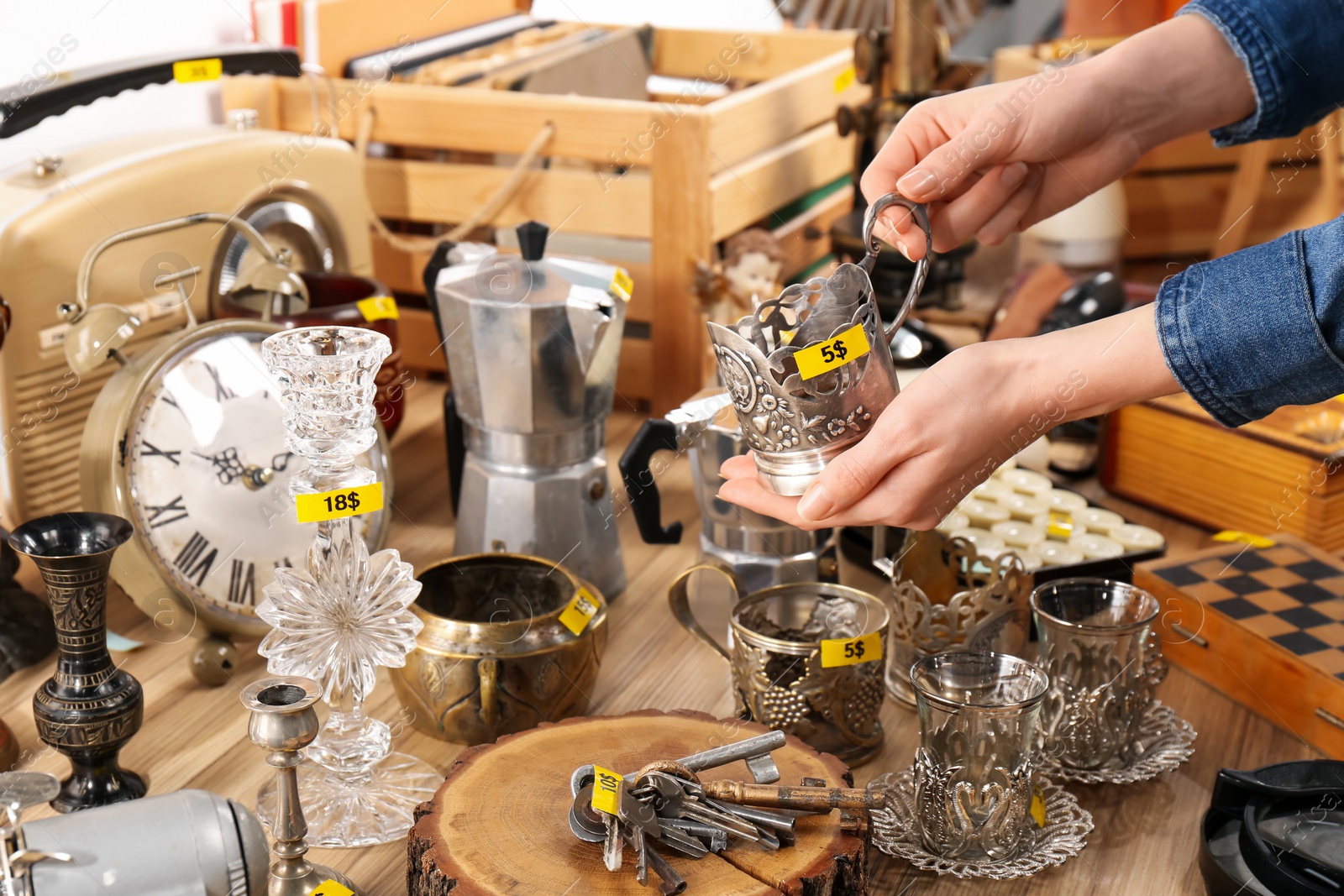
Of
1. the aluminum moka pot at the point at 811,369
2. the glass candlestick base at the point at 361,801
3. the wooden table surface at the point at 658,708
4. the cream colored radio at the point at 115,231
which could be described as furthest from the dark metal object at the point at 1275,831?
the cream colored radio at the point at 115,231

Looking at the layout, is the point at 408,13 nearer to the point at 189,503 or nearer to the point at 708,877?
the point at 189,503

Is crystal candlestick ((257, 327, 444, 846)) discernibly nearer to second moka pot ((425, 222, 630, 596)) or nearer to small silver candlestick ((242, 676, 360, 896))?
small silver candlestick ((242, 676, 360, 896))

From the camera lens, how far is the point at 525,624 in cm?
109

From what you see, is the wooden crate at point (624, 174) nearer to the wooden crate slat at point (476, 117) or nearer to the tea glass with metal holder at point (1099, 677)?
the wooden crate slat at point (476, 117)

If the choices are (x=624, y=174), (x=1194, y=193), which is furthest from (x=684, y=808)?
(x=1194, y=193)

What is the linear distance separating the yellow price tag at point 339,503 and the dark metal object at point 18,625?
0.45 metres

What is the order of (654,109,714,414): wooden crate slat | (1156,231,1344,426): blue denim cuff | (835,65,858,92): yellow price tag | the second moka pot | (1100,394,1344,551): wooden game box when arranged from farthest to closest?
(835,65,858,92): yellow price tag < (654,109,714,414): wooden crate slat < (1100,394,1344,551): wooden game box < the second moka pot < (1156,231,1344,426): blue denim cuff

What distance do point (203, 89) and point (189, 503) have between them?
0.95 metres

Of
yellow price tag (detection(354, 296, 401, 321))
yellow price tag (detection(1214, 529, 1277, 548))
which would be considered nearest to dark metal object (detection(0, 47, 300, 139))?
yellow price tag (detection(354, 296, 401, 321))

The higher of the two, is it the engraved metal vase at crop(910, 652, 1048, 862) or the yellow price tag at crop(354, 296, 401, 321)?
Result: the yellow price tag at crop(354, 296, 401, 321)

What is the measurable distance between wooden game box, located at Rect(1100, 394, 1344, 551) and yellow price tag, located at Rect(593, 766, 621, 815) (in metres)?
0.81

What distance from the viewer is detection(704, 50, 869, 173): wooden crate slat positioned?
1700 mm

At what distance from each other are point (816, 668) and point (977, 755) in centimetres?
16

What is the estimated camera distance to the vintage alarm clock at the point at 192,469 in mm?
1175
